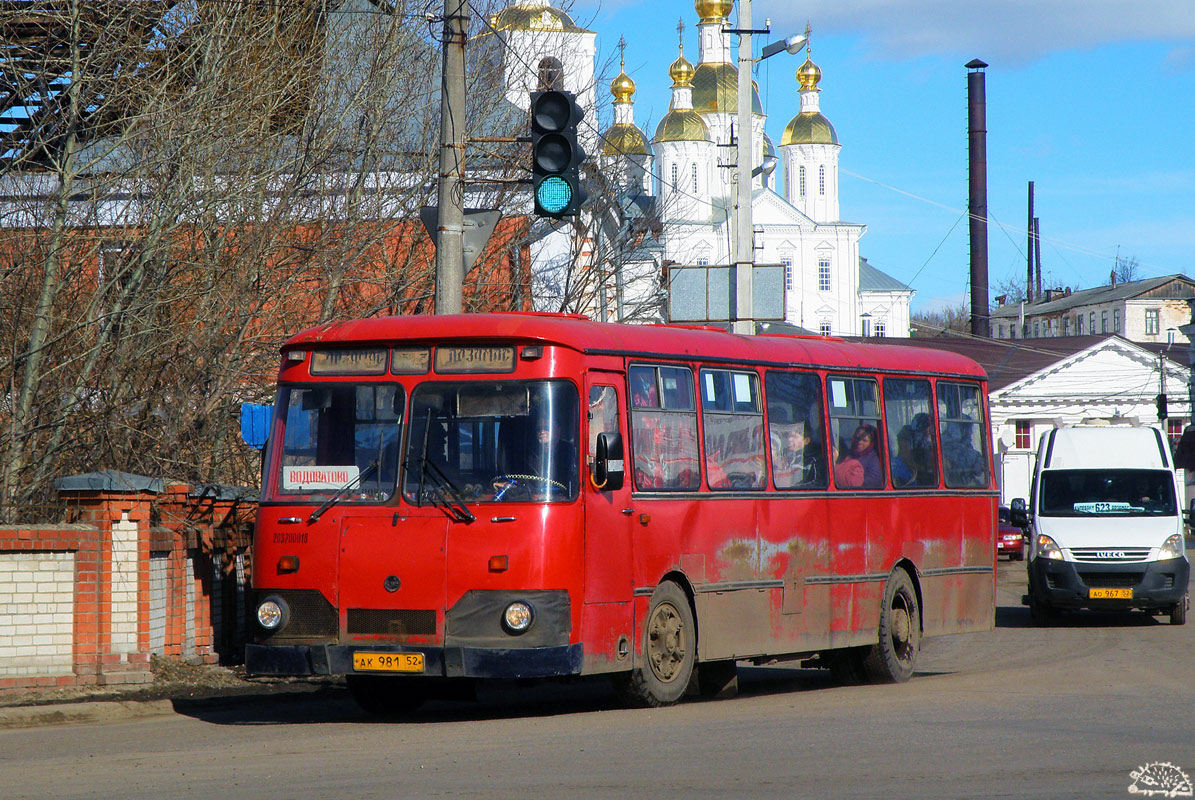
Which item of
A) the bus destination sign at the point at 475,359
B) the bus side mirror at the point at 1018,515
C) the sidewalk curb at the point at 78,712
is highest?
the bus destination sign at the point at 475,359

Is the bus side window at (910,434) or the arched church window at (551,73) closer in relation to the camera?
the bus side window at (910,434)

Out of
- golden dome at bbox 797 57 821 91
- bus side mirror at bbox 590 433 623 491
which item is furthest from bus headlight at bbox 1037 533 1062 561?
golden dome at bbox 797 57 821 91

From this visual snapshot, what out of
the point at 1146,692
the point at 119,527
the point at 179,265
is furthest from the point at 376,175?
the point at 1146,692

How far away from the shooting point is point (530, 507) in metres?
10.4

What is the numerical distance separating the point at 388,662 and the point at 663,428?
269 centimetres

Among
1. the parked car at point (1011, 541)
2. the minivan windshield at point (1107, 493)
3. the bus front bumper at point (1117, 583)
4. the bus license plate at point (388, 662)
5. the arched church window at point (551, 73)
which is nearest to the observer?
the bus license plate at point (388, 662)

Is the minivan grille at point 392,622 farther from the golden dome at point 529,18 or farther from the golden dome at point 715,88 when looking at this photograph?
the golden dome at point 715,88

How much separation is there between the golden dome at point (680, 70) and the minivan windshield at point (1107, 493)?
7728 centimetres

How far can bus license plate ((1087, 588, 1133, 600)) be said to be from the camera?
20969 millimetres

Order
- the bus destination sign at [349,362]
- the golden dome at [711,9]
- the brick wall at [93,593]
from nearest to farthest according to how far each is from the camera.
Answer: the bus destination sign at [349,362]
the brick wall at [93,593]
the golden dome at [711,9]

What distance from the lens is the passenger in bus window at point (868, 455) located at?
1391 centimetres

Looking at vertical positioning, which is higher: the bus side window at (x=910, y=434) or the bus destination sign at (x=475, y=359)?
the bus destination sign at (x=475, y=359)

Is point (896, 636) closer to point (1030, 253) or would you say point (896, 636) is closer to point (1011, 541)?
point (1011, 541)

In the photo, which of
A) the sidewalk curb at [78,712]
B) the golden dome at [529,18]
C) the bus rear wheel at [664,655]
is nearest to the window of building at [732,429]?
the bus rear wheel at [664,655]
